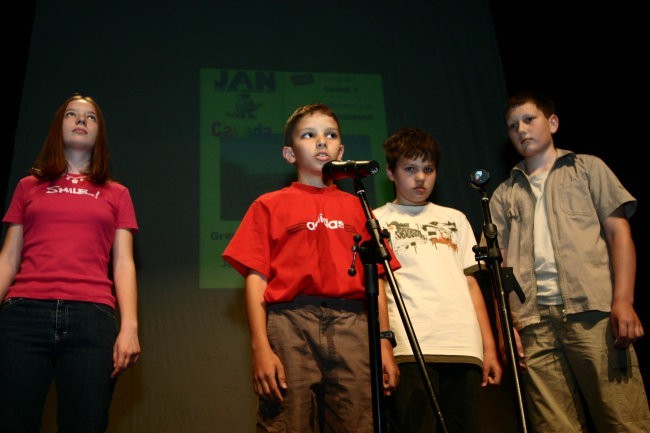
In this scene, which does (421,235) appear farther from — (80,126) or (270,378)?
(80,126)

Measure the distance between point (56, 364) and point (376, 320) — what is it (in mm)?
1089

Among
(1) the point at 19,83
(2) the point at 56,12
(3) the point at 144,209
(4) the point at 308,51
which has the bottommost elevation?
(3) the point at 144,209

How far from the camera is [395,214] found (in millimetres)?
2449

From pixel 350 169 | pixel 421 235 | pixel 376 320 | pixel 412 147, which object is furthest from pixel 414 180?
pixel 376 320

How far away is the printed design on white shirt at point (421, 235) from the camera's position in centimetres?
232

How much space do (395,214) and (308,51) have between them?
4.56 ft

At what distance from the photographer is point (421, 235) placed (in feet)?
7.71

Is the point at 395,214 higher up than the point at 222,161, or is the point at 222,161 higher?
the point at 222,161

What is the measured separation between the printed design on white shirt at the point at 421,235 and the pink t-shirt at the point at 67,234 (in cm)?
106

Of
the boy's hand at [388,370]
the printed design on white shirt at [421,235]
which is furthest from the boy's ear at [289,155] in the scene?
the boy's hand at [388,370]

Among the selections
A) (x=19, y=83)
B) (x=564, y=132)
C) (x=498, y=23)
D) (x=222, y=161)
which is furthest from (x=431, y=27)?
(x=19, y=83)

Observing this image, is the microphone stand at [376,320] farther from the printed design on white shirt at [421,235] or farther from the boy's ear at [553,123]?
the boy's ear at [553,123]

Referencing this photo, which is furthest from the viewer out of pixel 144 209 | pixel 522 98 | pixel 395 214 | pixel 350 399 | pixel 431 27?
pixel 431 27

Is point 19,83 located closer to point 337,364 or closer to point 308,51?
point 308,51
